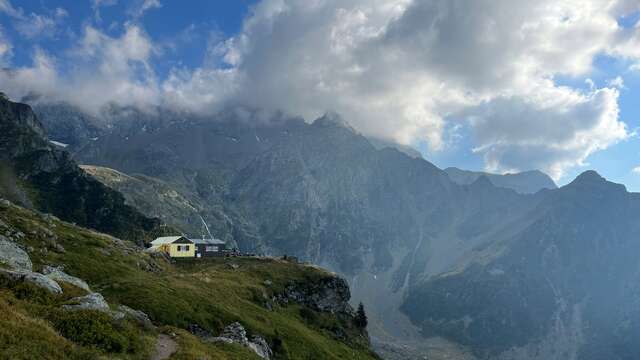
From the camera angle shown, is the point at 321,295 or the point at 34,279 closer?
the point at 34,279

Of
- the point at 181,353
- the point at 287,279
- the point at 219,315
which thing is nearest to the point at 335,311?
the point at 287,279

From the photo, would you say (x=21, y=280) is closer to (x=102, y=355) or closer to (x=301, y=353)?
(x=102, y=355)

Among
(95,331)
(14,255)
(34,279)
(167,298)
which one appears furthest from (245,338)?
(95,331)

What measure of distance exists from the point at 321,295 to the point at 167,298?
252 ft

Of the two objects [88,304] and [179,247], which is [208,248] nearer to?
[179,247]

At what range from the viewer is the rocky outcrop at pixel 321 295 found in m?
128

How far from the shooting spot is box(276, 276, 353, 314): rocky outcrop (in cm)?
12781

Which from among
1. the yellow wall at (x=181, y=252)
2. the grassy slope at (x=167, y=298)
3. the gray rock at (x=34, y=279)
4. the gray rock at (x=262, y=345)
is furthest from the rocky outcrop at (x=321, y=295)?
the gray rock at (x=34, y=279)

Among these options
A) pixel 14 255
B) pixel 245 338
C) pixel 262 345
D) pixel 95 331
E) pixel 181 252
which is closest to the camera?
pixel 95 331

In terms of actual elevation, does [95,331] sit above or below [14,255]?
below

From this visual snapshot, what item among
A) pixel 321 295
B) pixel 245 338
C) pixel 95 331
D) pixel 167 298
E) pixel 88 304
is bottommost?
pixel 245 338

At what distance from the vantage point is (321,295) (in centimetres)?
13938

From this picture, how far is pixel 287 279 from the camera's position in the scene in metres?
130

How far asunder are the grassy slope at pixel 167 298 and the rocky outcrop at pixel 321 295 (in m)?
6.33
